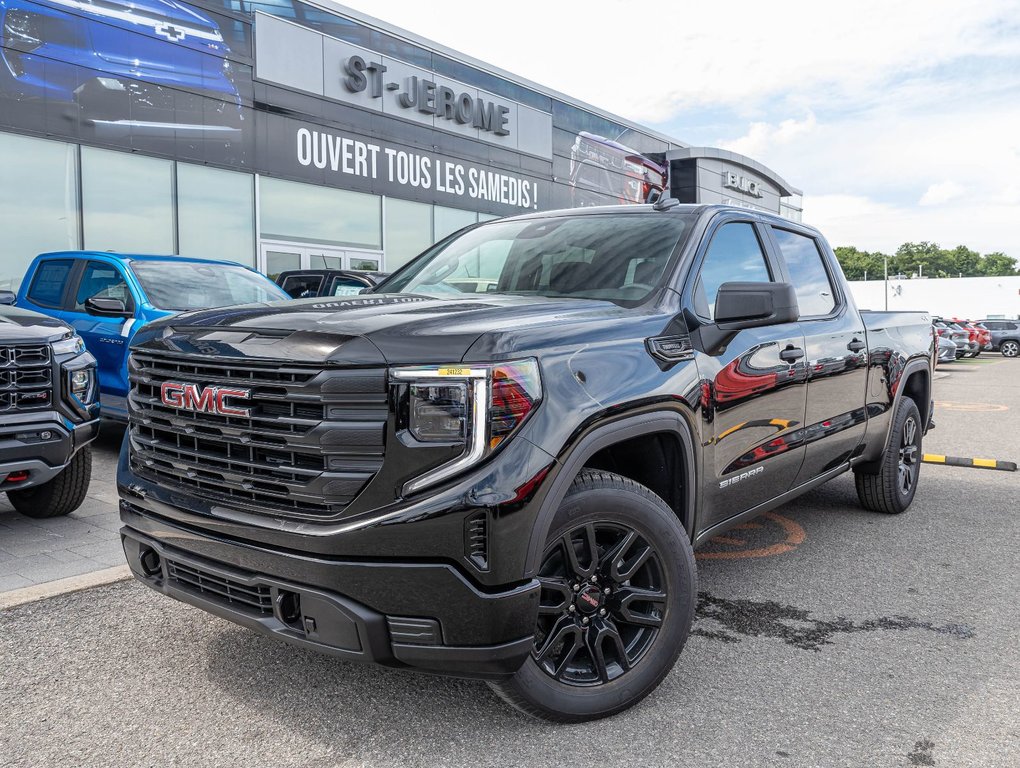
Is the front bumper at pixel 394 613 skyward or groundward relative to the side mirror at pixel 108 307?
groundward

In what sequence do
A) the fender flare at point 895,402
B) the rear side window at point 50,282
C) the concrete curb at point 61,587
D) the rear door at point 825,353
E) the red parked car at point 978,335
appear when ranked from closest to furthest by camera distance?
1. the concrete curb at point 61,587
2. the rear door at point 825,353
3. the fender flare at point 895,402
4. the rear side window at point 50,282
5. the red parked car at point 978,335

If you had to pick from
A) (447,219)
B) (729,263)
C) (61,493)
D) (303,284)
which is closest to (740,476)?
(729,263)

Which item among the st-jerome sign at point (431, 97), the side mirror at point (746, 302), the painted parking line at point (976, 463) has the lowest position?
the painted parking line at point (976, 463)

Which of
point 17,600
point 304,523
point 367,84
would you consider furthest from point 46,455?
point 367,84

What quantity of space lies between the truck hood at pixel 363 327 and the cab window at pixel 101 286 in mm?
5136

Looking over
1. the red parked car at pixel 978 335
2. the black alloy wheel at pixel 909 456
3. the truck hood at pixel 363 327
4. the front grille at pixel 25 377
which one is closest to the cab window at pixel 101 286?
the front grille at pixel 25 377

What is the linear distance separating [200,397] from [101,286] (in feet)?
19.7

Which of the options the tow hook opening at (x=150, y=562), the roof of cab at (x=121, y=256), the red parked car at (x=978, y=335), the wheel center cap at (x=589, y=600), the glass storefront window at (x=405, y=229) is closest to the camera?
the wheel center cap at (x=589, y=600)

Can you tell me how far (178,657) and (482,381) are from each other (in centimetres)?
184

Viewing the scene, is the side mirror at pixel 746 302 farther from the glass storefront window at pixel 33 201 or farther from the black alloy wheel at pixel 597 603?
the glass storefront window at pixel 33 201

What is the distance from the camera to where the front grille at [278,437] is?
8.29ft

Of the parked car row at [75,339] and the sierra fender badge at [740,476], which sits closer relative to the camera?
the sierra fender badge at [740,476]

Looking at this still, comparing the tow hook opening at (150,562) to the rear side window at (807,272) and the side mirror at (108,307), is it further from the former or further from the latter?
the side mirror at (108,307)

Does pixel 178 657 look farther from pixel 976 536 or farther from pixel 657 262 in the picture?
pixel 976 536
